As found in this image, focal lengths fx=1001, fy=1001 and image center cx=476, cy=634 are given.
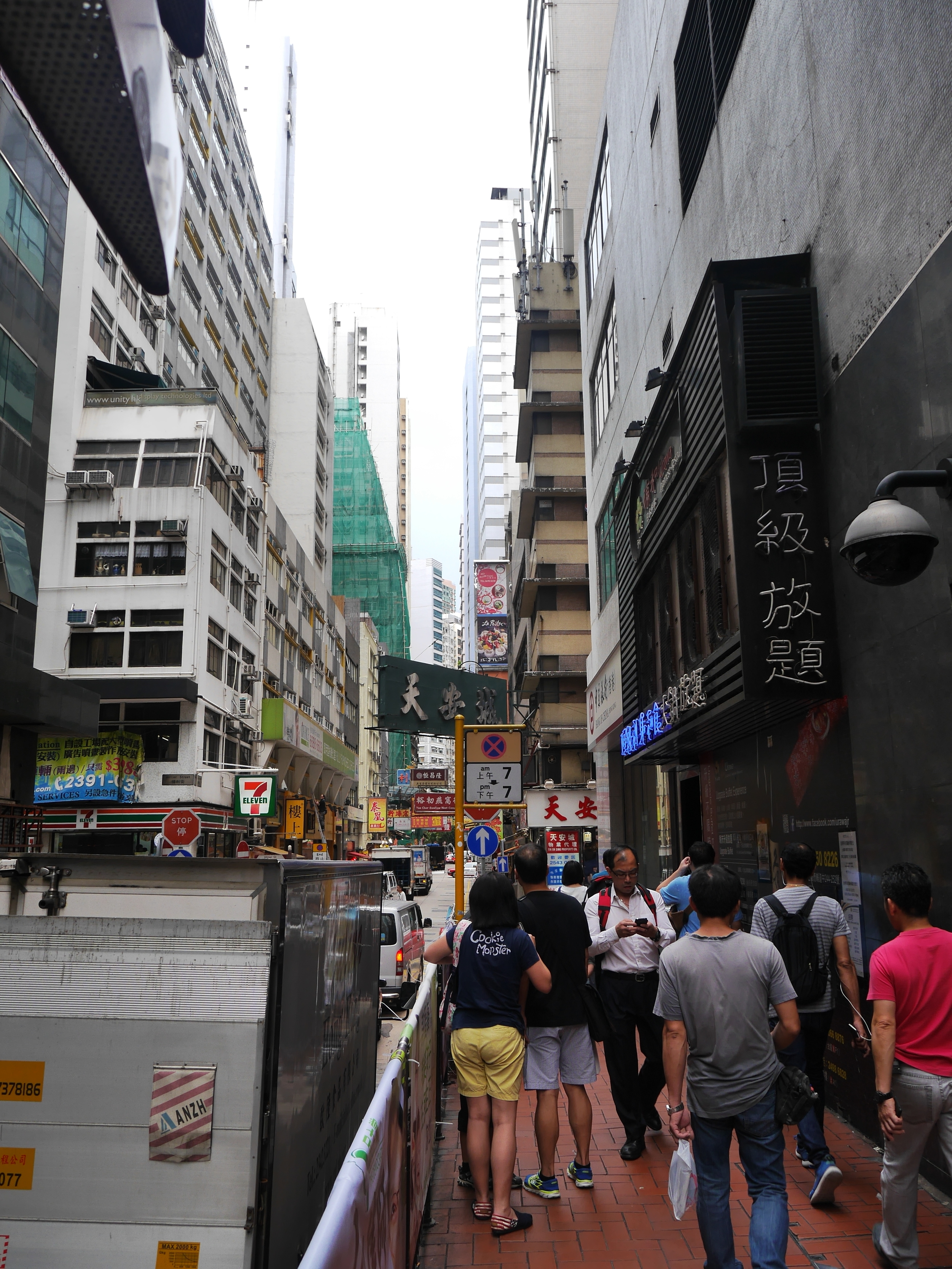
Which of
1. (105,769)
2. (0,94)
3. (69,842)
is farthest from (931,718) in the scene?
(69,842)

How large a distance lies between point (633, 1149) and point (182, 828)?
1354cm

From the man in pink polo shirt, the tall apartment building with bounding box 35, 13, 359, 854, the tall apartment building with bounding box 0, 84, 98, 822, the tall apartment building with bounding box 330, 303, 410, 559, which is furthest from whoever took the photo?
the tall apartment building with bounding box 330, 303, 410, 559

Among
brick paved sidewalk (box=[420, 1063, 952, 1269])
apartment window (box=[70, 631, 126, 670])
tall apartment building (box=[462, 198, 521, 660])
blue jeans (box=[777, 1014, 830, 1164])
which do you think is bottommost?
brick paved sidewalk (box=[420, 1063, 952, 1269])

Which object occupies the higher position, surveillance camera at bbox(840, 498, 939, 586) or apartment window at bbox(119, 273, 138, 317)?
apartment window at bbox(119, 273, 138, 317)

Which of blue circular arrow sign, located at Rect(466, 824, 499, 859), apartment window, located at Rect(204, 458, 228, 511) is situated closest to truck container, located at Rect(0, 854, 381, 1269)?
blue circular arrow sign, located at Rect(466, 824, 499, 859)

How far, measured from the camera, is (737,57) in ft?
32.3

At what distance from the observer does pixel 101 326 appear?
33594 millimetres

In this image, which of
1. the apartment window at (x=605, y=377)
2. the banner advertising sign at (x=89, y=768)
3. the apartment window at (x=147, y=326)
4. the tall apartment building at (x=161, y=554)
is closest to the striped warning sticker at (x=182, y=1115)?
the apartment window at (x=605, y=377)

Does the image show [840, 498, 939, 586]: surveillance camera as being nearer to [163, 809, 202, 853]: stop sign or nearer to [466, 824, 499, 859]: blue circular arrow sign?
[466, 824, 499, 859]: blue circular arrow sign

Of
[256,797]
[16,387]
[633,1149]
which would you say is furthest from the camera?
[256,797]

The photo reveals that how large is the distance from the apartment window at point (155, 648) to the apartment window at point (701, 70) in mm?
22444

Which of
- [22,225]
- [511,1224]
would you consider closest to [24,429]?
[22,225]

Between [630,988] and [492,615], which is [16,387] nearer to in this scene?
[630,988]

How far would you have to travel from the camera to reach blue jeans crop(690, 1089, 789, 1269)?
3.88 m
